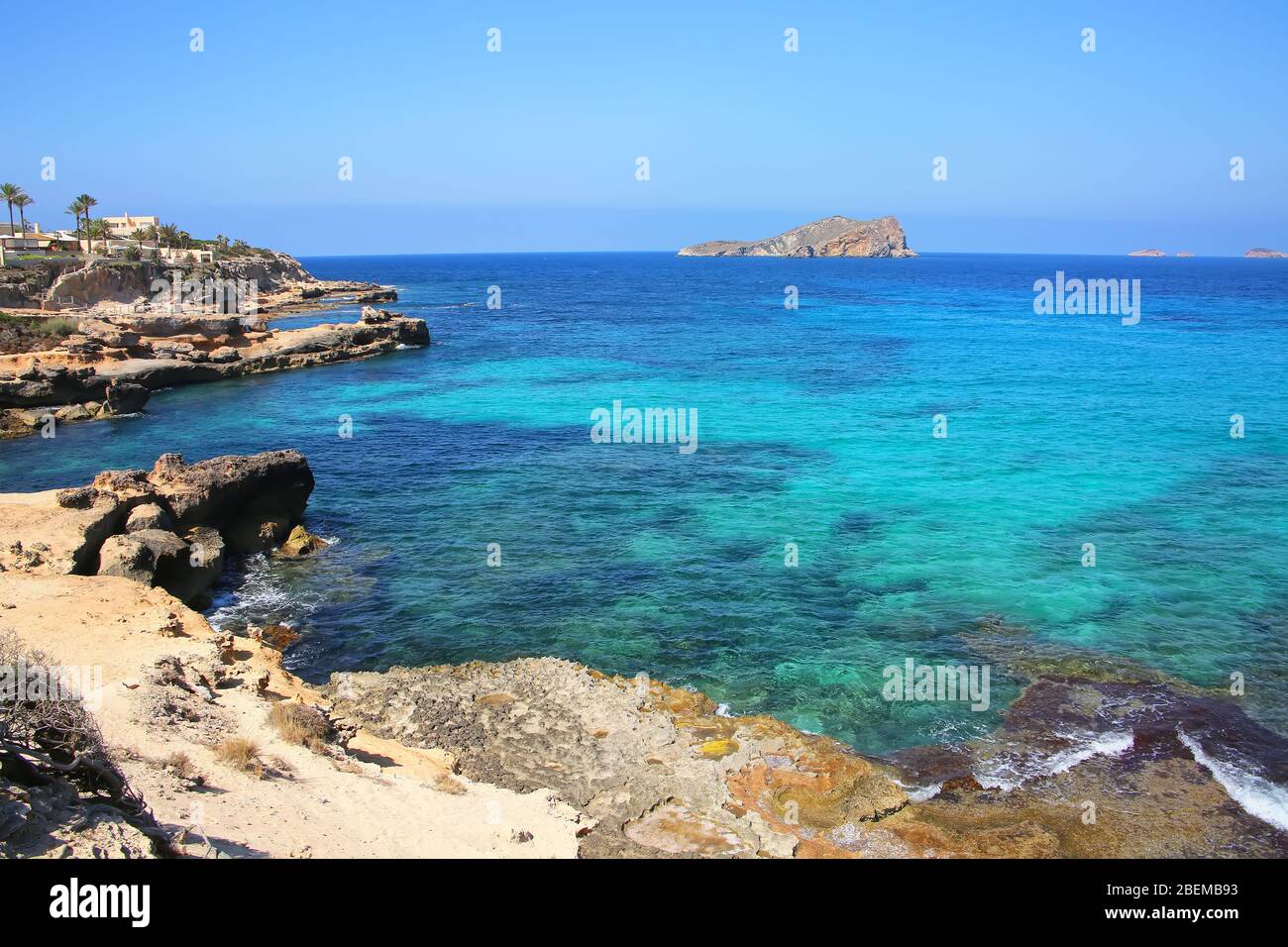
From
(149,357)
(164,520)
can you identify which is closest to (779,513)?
(164,520)

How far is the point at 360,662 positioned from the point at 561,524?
35.4 ft

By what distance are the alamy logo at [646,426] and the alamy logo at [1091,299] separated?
234 feet

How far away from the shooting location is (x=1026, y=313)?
111 m

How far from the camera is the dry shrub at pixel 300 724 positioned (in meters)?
16.1

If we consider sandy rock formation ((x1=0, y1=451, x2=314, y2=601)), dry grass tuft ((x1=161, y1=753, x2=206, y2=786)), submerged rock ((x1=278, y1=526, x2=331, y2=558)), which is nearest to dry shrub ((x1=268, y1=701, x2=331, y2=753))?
dry grass tuft ((x1=161, y1=753, x2=206, y2=786))

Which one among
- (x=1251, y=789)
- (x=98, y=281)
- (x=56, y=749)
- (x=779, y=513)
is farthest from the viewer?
(x=98, y=281)

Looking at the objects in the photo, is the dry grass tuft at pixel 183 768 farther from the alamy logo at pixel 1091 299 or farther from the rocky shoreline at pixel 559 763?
the alamy logo at pixel 1091 299

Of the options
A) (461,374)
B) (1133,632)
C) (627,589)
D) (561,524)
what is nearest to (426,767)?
(627,589)

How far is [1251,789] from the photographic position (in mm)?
16656

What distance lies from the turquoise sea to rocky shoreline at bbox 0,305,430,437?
Result: 7.32 feet
